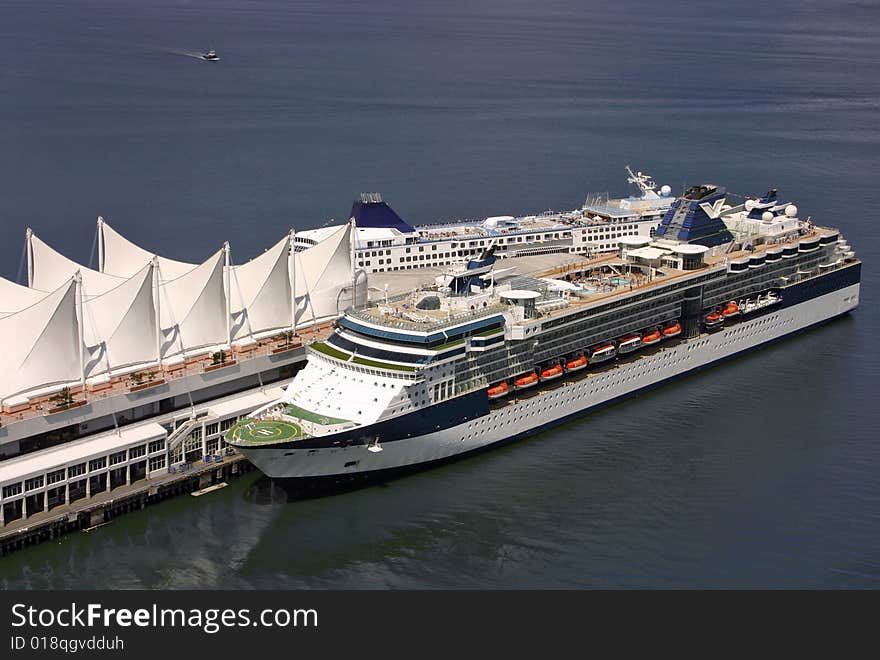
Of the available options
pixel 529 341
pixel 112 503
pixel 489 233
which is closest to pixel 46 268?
pixel 112 503

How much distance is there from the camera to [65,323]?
39.7 m

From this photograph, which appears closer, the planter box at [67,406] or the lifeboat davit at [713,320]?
the planter box at [67,406]

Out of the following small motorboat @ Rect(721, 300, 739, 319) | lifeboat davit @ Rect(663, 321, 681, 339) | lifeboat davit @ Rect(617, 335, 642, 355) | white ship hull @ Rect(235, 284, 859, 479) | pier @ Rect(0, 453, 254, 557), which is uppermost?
small motorboat @ Rect(721, 300, 739, 319)

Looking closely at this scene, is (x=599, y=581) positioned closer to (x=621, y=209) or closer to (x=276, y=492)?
(x=276, y=492)

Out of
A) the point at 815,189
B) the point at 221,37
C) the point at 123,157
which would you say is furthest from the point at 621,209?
the point at 221,37

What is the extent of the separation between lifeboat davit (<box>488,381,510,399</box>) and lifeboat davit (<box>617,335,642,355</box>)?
740cm

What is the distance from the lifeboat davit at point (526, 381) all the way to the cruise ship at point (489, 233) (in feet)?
50.6

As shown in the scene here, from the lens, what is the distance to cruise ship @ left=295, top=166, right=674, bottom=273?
62156 millimetres

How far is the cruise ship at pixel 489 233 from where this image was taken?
62.2 metres

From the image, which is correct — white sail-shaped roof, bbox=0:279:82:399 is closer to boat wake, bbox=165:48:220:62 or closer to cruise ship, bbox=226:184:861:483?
cruise ship, bbox=226:184:861:483

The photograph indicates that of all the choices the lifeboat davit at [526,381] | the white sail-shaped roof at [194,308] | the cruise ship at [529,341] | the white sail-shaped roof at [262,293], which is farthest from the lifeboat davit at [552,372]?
the white sail-shaped roof at [194,308]

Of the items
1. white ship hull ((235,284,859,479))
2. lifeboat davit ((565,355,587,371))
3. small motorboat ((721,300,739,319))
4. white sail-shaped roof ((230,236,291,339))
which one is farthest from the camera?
small motorboat ((721,300,739,319))

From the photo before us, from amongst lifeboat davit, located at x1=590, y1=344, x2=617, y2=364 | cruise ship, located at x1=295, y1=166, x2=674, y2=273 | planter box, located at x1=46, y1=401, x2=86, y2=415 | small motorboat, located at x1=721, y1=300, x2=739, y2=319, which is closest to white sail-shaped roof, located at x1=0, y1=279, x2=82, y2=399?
planter box, located at x1=46, y1=401, x2=86, y2=415

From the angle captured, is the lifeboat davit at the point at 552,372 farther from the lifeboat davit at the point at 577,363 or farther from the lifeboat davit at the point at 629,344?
the lifeboat davit at the point at 629,344
